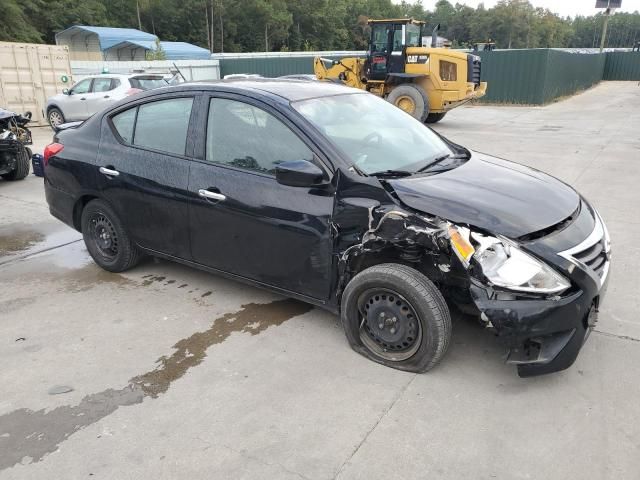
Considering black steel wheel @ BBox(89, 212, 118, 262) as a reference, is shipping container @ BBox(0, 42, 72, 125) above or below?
above

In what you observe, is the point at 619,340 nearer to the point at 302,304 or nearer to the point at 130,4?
the point at 302,304

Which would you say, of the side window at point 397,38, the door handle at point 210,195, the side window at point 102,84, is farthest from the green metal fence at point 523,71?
the door handle at point 210,195

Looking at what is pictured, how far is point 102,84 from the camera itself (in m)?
14.7

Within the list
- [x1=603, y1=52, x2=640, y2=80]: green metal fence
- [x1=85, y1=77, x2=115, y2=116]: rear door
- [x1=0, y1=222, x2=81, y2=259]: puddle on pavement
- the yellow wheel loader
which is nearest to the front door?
[x1=0, y1=222, x2=81, y2=259]: puddle on pavement

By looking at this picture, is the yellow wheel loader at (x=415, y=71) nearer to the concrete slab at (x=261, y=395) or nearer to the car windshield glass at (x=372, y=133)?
the car windshield glass at (x=372, y=133)

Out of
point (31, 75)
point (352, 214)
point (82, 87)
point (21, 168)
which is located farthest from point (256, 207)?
point (31, 75)

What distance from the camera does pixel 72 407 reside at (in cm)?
290

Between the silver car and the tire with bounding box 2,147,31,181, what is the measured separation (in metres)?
6.14

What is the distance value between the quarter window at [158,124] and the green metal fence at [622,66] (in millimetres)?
42258

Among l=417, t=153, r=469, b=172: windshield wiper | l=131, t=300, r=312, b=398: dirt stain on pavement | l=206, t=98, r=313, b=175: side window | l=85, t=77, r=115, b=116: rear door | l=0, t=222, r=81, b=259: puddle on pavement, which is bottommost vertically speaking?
l=0, t=222, r=81, b=259: puddle on pavement

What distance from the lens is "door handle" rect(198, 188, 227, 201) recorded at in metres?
3.67

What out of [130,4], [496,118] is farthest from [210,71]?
[130,4]

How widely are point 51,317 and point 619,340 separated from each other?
3997 millimetres

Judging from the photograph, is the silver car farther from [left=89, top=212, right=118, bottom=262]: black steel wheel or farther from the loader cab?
[left=89, top=212, right=118, bottom=262]: black steel wheel
